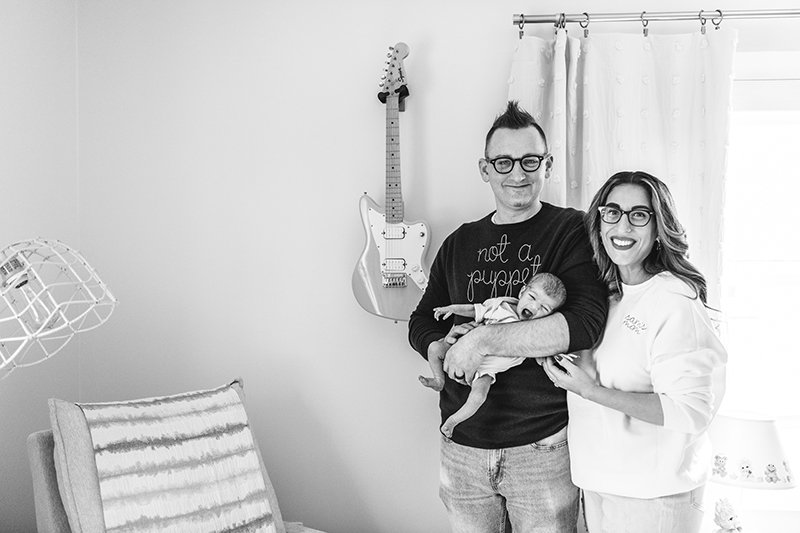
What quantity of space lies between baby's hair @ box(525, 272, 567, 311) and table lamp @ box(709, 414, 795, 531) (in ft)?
2.29

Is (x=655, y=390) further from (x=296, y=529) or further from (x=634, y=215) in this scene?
(x=296, y=529)

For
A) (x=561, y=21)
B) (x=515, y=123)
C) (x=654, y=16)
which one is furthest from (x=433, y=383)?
(x=654, y=16)

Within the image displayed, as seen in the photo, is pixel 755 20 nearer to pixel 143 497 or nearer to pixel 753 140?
pixel 753 140

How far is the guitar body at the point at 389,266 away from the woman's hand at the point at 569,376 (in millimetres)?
670

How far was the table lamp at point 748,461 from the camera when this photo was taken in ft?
6.37

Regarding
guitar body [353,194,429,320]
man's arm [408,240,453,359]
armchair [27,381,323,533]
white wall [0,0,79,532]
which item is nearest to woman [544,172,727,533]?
man's arm [408,240,453,359]

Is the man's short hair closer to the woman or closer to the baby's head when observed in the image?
the woman

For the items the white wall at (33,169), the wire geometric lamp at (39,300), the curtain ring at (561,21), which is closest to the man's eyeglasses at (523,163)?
the curtain ring at (561,21)

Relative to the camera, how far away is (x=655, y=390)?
1.64 meters

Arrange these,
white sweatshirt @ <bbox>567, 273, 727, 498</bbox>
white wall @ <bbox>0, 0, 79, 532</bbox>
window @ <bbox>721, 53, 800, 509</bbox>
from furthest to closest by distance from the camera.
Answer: window @ <bbox>721, 53, 800, 509</bbox> < white wall @ <bbox>0, 0, 79, 532</bbox> < white sweatshirt @ <bbox>567, 273, 727, 498</bbox>

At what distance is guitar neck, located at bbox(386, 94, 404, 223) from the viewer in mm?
2305

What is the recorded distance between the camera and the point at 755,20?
2.31 metres

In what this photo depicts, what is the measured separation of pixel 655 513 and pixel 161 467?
4.03 ft

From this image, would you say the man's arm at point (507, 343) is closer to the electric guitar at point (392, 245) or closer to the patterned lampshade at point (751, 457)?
the electric guitar at point (392, 245)
